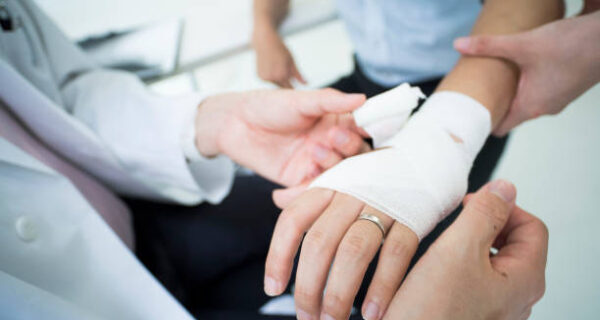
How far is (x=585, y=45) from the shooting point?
0.45 metres

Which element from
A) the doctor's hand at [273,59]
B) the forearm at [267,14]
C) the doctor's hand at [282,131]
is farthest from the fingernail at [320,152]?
the forearm at [267,14]

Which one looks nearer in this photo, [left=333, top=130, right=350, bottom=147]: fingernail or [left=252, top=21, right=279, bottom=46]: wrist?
[left=333, top=130, right=350, bottom=147]: fingernail

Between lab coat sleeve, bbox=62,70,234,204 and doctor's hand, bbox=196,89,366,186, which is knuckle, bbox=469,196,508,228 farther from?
lab coat sleeve, bbox=62,70,234,204

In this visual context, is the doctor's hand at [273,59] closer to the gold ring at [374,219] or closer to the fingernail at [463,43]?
the fingernail at [463,43]

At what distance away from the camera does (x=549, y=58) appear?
48cm

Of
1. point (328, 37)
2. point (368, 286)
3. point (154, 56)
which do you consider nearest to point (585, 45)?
point (368, 286)

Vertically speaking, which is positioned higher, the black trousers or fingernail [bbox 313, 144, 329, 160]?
fingernail [bbox 313, 144, 329, 160]

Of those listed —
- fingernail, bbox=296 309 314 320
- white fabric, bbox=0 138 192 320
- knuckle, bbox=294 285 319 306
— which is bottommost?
white fabric, bbox=0 138 192 320

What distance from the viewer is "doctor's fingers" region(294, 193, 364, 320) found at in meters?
0.31

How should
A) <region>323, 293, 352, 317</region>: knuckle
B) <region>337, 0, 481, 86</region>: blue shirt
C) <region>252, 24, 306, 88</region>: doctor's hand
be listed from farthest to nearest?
<region>252, 24, 306, 88</region>: doctor's hand
<region>337, 0, 481, 86</region>: blue shirt
<region>323, 293, 352, 317</region>: knuckle

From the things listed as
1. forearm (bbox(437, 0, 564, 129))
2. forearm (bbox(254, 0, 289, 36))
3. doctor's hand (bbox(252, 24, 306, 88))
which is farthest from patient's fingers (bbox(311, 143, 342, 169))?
forearm (bbox(254, 0, 289, 36))

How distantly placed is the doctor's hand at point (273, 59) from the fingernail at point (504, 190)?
0.58 meters

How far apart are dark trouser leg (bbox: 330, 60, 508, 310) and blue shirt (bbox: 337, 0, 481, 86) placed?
0.11ft

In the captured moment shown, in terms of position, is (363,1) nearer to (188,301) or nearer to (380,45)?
(380,45)
